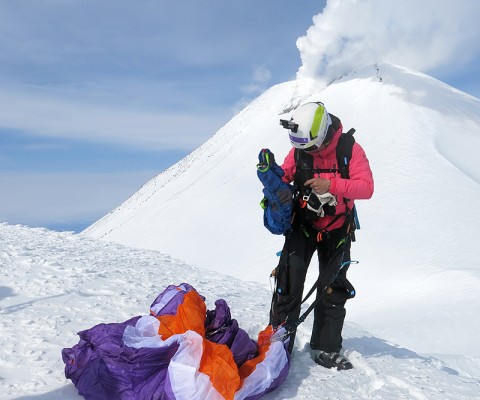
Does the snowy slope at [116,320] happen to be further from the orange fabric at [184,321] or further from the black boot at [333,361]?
the orange fabric at [184,321]

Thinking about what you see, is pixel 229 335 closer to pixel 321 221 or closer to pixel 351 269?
pixel 321 221

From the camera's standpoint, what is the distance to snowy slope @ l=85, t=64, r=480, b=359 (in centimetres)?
1035

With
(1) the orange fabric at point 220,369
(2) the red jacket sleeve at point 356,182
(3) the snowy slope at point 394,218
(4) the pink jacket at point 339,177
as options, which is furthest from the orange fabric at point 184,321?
(3) the snowy slope at point 394,218

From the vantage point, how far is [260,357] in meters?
3.82

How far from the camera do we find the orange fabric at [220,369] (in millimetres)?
3285

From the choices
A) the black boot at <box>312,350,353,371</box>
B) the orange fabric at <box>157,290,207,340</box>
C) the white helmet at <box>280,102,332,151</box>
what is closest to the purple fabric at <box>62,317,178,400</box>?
the orange fabric at <box>157,290,207,340</box>

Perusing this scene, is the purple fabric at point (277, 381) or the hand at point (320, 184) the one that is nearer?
the purple fabric at point (277, 381)

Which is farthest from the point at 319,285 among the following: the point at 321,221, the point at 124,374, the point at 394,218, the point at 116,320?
the point at 394,218

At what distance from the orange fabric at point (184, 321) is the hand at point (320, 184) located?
1470 millimetres

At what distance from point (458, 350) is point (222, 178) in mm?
24283

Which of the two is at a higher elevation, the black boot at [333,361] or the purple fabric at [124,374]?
the black boot at [333,361]

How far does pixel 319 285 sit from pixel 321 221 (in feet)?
2.13

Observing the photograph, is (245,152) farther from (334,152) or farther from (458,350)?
(334,152)

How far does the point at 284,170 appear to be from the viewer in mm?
Answer: 4434
